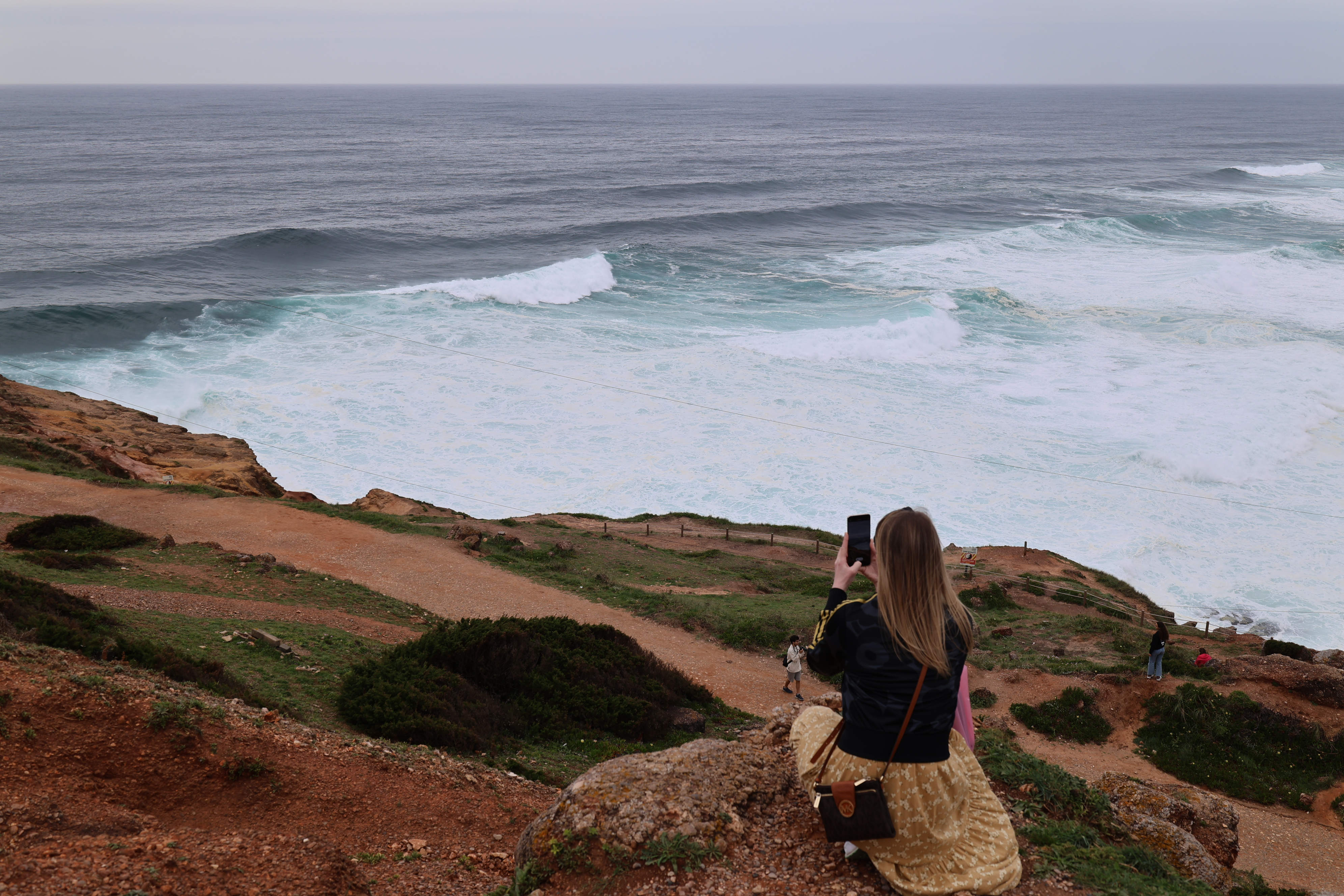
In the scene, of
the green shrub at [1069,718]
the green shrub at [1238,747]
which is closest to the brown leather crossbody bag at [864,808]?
the green shrub at [1069,718]

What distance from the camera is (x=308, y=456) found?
88.0 feet

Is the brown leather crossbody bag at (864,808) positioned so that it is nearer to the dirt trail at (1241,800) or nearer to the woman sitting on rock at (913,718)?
the woman sitting on rock at (913,718)

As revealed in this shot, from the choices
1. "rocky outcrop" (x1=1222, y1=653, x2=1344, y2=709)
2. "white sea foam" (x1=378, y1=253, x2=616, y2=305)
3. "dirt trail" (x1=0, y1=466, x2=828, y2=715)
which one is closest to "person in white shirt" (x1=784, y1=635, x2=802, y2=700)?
"dirt trail" (x1=0, y1=466, x2=828, y2=715)

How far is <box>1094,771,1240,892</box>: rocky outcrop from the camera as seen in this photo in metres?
6.76

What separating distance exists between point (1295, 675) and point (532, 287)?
1441 inches

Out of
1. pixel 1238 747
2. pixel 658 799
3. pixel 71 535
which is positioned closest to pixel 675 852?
pixel 658 799

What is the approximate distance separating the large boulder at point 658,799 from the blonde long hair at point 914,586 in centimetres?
189

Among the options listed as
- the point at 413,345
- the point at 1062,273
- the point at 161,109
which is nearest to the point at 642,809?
the point at 413,345

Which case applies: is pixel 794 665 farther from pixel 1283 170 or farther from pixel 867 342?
pixel 1283 170

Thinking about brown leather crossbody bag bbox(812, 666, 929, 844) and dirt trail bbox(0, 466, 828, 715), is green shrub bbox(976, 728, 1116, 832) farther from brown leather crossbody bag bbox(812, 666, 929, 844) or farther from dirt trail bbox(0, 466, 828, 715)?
dirt trail bbox(0, 466, 828, 715)

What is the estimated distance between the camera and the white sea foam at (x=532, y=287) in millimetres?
43094

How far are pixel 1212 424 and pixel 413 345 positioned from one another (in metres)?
28.7

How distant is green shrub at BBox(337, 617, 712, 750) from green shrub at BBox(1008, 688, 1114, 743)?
538 cm

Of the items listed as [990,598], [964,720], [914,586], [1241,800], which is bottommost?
[1241,800]
